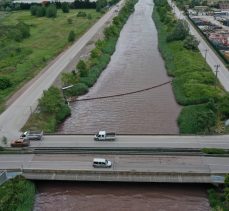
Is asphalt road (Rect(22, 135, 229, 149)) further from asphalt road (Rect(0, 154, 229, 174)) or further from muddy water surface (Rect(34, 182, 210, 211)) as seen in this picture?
muddy water surface (Rect(34, 182, 210, 211))

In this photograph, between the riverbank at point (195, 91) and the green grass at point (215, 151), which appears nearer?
the green grass at point (215, 151)

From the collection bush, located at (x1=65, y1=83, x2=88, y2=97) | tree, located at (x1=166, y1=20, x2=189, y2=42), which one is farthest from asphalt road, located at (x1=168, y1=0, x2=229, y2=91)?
bush, located at (x1=65, y1=83, x2=88, y2=97)

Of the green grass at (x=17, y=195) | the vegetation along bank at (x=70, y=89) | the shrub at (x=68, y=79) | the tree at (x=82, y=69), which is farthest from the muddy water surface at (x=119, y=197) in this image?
the tree at (x=82, y=69)

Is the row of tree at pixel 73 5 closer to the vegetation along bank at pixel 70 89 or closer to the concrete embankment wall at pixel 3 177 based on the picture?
the vegetation along bank at pixel 70 89

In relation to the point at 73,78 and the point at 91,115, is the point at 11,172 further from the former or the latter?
the point at 73,78

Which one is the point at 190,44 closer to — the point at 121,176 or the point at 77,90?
the point at 77,90

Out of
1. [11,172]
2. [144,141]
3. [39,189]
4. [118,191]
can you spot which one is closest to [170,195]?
[118,191]
